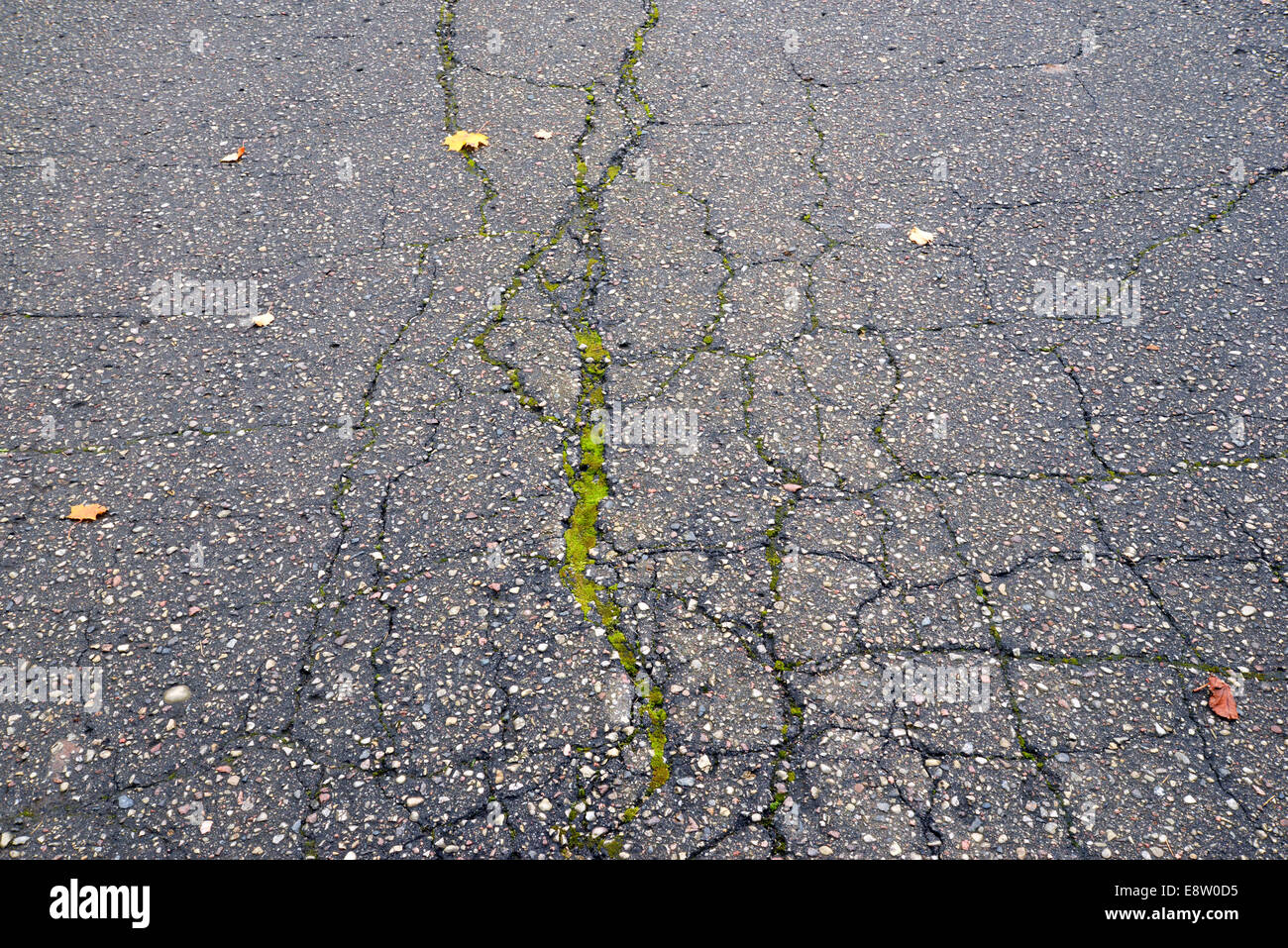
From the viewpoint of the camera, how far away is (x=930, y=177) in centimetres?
433

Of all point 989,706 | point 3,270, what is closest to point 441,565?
point 989,706

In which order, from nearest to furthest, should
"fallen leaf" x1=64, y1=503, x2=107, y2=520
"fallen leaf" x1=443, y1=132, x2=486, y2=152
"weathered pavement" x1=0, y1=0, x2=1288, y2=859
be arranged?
"weathered pavement" x1=0, y1=0, x2=1288, y2=859 < "fallen leaf" x1=64, y1=503, x2=107, y2=520 < "fallen leaf" x1=443, y1=132, x2=486, y2=152

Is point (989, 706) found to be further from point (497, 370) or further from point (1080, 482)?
point (497, 370)

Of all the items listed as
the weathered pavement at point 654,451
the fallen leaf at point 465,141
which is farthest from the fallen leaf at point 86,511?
the fallen leaf at point 465,141

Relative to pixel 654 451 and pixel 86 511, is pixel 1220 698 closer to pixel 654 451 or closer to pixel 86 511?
pixel 654 451

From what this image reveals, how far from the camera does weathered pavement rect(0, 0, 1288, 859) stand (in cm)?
239

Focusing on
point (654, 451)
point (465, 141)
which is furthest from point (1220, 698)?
point (465, 141)

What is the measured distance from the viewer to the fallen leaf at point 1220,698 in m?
2.49

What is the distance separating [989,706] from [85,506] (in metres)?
2.95

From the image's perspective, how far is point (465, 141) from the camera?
4590 millimetres

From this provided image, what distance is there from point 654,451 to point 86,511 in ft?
6.33

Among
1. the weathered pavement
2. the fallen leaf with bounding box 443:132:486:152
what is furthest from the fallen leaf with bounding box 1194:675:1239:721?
the fallen leaf with bounding box 443:132:486:152

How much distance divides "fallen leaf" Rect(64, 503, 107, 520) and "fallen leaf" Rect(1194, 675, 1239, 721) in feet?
11.3

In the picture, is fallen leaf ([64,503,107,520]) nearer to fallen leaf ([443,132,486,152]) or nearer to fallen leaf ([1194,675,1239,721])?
fallen leaf ([443,132,486,152])
